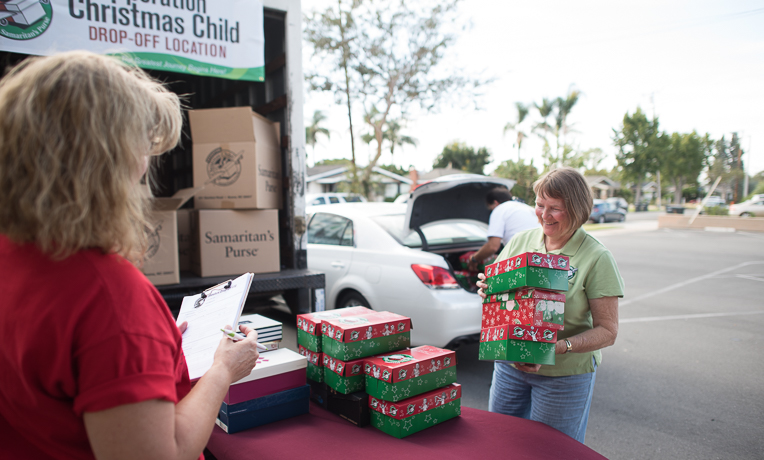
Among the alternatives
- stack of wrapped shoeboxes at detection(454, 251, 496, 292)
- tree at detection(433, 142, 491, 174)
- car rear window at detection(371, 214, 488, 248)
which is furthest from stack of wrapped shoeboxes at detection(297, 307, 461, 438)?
tree at detection(433, 142, 491, 174)

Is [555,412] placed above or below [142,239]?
below

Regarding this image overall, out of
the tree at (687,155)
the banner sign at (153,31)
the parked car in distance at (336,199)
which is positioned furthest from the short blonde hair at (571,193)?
the tree at (687,155)

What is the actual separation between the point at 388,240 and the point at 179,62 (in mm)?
2354

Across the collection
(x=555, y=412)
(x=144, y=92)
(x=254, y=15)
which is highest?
(x=254, y=15)

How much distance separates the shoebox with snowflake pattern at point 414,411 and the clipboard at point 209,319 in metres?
0.68

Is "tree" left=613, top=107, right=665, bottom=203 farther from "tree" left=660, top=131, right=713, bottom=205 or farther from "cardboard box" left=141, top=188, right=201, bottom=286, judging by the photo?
"cardboard box" left=141, top=188, right=201, bottom=286

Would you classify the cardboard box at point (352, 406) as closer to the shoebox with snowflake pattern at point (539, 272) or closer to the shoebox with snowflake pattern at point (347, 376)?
the shoebox with snowflake pattern at point (347, 376)

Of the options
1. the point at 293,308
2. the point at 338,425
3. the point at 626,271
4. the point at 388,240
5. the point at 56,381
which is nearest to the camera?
the point at 56,381

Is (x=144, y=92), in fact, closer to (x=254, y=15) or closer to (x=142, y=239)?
(x=142, y=239)

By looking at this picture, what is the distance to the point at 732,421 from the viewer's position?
336cm

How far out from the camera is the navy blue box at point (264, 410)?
1646 millimetres

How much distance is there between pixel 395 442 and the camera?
61.9 inches

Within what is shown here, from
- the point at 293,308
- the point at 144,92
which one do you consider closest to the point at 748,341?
the point at 293,308

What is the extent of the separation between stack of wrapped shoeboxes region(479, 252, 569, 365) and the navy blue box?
0.79 m
